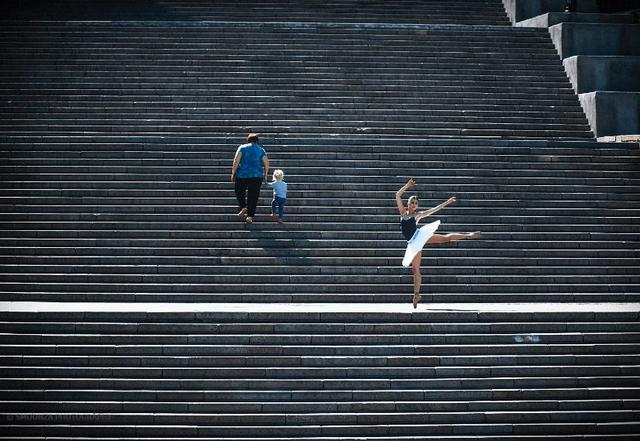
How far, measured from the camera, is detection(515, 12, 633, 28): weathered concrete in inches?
780

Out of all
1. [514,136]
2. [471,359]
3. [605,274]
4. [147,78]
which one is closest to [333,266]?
[471,359]

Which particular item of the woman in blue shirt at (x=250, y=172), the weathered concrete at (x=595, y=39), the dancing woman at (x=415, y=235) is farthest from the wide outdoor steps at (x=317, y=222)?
the weathered concrete at (x=595, y=39)

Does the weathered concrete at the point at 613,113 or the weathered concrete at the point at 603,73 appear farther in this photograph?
the weathered concrete at the point at 603,73

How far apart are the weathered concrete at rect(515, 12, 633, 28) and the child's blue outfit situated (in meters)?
9.73

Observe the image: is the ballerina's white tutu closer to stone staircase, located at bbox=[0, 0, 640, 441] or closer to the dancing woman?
the dancing woman

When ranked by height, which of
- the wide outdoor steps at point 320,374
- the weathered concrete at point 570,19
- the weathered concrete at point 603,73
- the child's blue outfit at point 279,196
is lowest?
the wide outdoor steps at point 320,374

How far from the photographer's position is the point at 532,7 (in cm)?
2128

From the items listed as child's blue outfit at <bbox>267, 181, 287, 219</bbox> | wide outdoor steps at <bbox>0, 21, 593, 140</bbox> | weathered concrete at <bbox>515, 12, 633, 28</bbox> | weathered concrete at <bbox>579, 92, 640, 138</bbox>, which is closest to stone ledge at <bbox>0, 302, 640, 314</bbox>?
child's blue outfit at <bbox>267, 181, 287, 219</bbox>

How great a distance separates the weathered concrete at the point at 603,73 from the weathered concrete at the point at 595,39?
3.08 feet

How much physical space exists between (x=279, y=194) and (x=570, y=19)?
34.0 ft

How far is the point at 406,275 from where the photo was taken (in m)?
12.0

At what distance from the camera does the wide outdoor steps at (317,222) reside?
38.7 ft

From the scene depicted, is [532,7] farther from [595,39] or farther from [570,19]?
[595,39]

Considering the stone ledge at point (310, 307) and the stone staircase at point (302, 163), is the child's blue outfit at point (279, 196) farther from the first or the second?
the stone ledge at point (310, 307)
